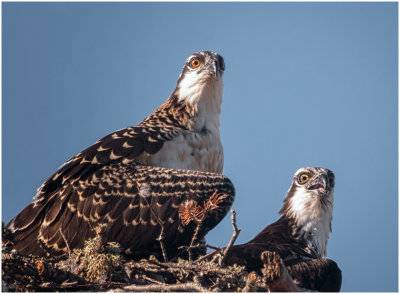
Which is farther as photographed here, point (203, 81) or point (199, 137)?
point (203, 81)

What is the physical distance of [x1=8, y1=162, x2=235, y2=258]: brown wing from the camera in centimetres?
698

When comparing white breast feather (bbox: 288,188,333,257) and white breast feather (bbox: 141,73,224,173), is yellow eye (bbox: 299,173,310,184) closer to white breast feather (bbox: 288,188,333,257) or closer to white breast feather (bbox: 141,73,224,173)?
white breast feather (bbox: 288,188,333,257)

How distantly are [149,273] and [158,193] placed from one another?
3.49 feet

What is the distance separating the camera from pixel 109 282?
18.9ft

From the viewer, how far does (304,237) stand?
30.5 feet

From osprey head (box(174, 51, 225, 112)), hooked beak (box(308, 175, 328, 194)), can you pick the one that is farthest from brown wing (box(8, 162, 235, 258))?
hooked beak (box(308, 175, 328, 194))

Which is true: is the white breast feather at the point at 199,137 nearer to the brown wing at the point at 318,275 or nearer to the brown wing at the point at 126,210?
the brown wing at the point at 126,210

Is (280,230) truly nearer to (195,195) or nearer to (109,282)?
(195,195)

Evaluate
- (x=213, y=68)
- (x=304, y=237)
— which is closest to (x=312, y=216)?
(x=304, y=237)

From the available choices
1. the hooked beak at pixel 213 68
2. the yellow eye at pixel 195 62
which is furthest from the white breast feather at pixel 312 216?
the yellow eye at pixel 195 62

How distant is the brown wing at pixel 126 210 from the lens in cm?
698

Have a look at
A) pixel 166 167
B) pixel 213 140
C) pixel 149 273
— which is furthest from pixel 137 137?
pixel 149 273

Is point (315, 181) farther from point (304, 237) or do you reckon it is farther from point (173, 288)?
point (173, 288)

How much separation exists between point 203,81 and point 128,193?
7.15 ft
